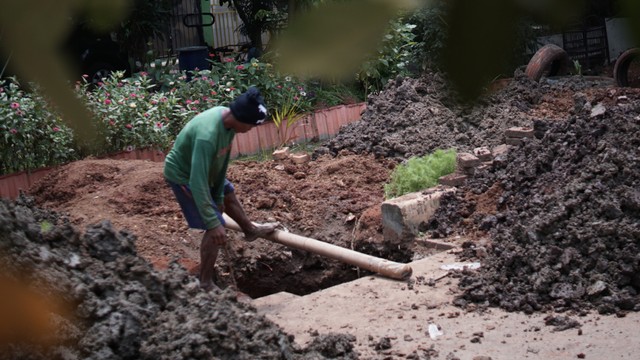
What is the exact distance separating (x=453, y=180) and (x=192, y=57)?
288 inches

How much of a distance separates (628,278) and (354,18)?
531 cm

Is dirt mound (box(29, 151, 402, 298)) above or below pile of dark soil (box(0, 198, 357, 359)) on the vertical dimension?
below

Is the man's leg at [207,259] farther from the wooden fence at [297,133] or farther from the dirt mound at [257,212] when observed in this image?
the wooden fence at [297,133]

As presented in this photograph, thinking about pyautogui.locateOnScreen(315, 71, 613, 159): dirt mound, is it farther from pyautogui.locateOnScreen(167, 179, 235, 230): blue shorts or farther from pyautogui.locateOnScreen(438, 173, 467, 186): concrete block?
pyautogui.locateOnScreen(167, 179, 235, 230): blue shorts

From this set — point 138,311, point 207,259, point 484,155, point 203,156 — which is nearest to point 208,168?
point 203,156

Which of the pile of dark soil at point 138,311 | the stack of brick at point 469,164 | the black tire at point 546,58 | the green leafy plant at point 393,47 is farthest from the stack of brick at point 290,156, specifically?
the green leafy plant at point 393,47

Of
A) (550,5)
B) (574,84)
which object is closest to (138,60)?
(550,5)

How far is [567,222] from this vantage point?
615 centimetres

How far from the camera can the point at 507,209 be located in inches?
284

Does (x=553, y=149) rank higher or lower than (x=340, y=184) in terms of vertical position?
higher

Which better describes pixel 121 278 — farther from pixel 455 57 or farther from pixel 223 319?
pixel 455 57

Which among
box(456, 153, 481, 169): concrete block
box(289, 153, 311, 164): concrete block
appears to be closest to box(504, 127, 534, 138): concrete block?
box(456, 153, 481, 169): concrete block

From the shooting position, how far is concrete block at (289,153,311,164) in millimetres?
9766

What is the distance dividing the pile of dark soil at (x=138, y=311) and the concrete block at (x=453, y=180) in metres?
3.31
